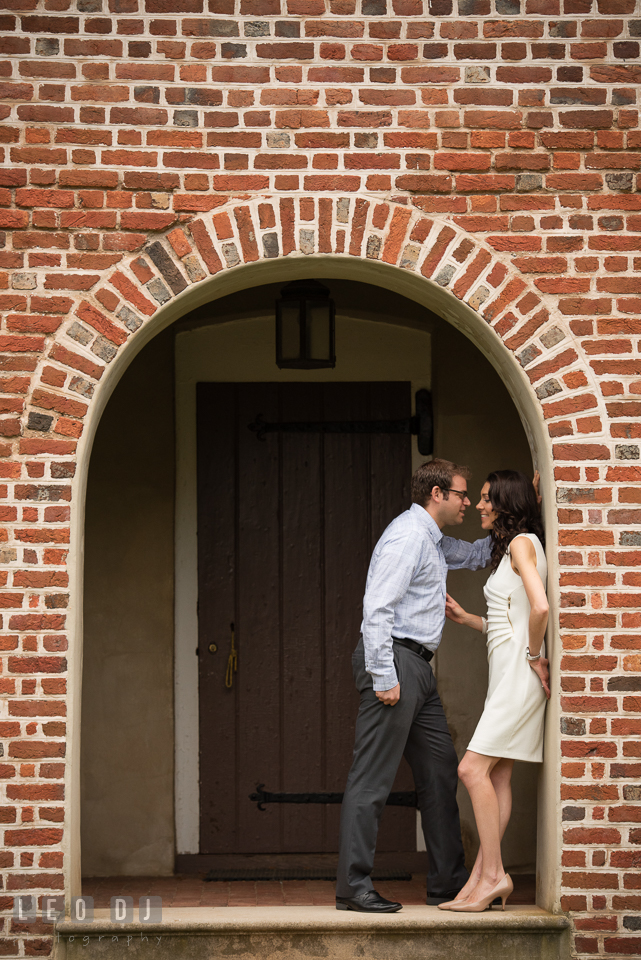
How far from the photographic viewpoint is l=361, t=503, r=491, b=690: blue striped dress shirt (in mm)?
3418

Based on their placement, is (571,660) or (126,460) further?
(126,460)

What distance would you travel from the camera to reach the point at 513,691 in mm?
3383

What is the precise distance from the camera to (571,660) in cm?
333

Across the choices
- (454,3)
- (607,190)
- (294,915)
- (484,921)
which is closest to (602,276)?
(607,190)

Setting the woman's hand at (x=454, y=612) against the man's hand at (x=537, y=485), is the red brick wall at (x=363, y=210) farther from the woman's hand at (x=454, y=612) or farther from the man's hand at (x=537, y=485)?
the woman's hand at (x=454, y=612)

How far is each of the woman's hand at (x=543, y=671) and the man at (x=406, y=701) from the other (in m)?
0.42

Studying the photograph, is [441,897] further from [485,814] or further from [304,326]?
[304,326]

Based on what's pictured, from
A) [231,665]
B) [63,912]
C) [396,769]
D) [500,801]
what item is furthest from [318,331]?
[63,912]

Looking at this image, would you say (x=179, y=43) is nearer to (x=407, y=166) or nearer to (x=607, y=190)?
(x=407, y=166)

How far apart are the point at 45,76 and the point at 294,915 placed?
130 inches

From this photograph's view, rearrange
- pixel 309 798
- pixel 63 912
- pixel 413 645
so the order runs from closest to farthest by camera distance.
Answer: pixel 63 912
pixel 413 645
pixel 309 798

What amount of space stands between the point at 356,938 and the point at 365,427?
7.89ft

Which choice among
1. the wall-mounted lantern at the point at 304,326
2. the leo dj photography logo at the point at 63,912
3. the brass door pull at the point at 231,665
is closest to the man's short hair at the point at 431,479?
the wall-mounted lantern at the point at 304,326

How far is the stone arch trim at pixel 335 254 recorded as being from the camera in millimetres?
3330
